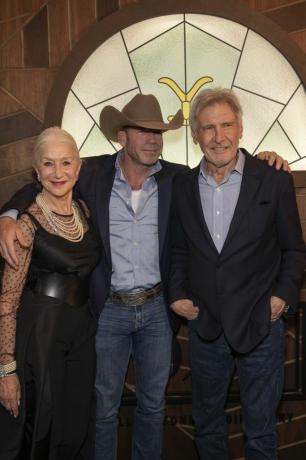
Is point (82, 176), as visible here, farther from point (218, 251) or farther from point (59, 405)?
point (59, 405)

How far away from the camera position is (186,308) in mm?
2260

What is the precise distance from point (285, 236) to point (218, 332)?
444 millimetres

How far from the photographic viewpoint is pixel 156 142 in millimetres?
2408

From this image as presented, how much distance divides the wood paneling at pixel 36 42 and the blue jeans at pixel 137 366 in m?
1.23

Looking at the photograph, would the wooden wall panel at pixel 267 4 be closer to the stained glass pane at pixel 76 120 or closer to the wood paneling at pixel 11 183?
the stained glass pane at pixel 76 120

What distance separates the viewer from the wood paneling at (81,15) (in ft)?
9.03

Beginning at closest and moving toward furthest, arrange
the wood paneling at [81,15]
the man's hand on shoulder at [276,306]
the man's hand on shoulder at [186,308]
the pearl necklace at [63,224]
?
the pearl necklace at [63,224]
the man's hand on shoulder at [276,306]
the man's hand on shoulder at [186,308]
the wood paneling at [81,15]

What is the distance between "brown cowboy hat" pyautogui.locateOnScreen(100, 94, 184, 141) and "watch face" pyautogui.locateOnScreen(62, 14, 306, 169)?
12.9 inches

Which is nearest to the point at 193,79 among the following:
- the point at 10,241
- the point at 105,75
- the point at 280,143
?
the point at 105,75

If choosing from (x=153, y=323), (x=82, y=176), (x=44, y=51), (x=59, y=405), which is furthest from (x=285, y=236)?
(x=44, y=51)

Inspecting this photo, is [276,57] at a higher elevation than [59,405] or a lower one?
higher

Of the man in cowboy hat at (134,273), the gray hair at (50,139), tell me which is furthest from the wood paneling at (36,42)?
the gray hair at (50,139)

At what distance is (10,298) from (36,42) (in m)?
1.39

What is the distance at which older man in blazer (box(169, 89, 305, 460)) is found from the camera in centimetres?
214
